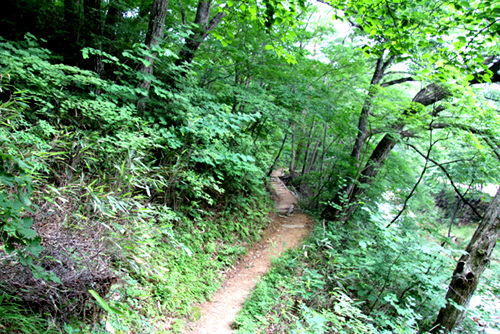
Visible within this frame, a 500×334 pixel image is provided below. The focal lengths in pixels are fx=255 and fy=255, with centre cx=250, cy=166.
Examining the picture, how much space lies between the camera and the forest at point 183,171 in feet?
7.71

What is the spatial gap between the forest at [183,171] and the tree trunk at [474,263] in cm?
3

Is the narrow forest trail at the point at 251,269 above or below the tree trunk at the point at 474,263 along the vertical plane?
below

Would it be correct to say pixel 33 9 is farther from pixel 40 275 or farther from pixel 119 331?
pixel 119 331

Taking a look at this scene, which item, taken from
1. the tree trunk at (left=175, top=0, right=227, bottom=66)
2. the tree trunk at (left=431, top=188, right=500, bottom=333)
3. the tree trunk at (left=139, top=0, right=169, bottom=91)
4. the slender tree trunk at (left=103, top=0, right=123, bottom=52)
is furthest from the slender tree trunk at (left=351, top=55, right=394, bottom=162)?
the slender tree trunk at (left=103, top=0, right=123, bottom=52)

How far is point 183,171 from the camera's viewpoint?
4.80m

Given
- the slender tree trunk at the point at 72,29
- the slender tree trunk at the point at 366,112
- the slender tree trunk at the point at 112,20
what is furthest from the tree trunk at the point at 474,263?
the slender tree trunk at the point at 72,29

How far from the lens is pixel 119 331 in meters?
2.53

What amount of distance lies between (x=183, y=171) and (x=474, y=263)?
5187mm

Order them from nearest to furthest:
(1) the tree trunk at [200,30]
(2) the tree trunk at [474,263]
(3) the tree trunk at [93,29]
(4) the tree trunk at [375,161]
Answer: (2) the tree trunk at [474,263] < (3) the tree trunk at [93,29] < (1) the tree trunk at [200,30] < (4) the tree trunk at [375,161]

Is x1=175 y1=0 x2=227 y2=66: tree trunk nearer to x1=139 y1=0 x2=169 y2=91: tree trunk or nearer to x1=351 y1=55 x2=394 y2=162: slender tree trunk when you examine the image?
x1=139 y1=0 x2=169 y2=91: tree trunk

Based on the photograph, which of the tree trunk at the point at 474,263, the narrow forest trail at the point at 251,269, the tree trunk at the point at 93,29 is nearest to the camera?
the narrow forest trail at the point at 251,269

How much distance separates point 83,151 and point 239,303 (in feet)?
11.4

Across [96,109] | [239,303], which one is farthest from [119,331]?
[96,109]

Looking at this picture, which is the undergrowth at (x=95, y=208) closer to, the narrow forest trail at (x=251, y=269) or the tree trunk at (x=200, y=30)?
the narrow forest trail at (x=251, y=269)
